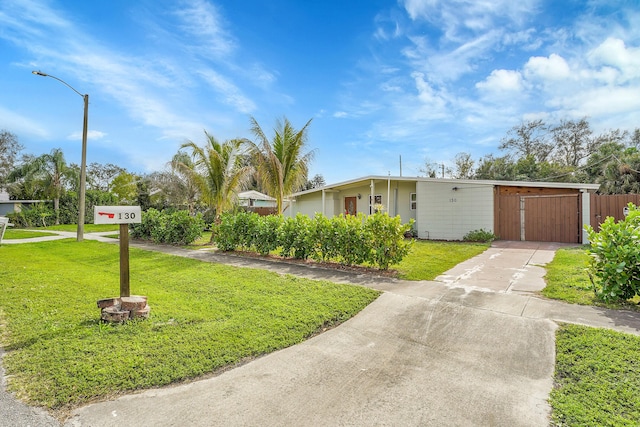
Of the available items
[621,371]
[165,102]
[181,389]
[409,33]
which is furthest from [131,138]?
[621,371]

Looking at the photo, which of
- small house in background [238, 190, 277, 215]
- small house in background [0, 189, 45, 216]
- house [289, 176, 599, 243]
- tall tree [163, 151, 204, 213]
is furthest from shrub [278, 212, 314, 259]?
small house in background [0, 189, 45, 216]

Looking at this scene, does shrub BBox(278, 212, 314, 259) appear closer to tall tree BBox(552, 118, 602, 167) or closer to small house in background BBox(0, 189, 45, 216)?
small house in background BBox(0, 189, 45, 216)

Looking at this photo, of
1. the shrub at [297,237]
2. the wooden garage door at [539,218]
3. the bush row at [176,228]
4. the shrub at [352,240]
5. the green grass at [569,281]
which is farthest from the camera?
the bush row at [176,228]

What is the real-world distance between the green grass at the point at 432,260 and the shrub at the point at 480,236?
1320 mm

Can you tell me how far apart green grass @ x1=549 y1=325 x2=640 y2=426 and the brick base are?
4573 millimetres

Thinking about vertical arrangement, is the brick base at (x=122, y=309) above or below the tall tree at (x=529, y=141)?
below

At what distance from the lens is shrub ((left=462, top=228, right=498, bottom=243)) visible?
1326 cm

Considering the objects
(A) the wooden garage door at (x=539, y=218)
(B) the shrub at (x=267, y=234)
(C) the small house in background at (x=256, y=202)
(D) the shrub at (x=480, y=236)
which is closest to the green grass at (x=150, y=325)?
(B) the shrub at (x=267, y=234)

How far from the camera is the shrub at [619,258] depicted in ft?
15.4

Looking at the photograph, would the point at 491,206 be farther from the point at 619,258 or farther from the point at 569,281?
the point at 619,258

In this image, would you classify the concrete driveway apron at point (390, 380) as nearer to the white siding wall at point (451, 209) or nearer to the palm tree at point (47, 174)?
the white siding wall at point (451, 209)

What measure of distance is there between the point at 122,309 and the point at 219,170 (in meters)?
10.0

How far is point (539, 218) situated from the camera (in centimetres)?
1289

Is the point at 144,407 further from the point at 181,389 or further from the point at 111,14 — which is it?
the point at 111,14
